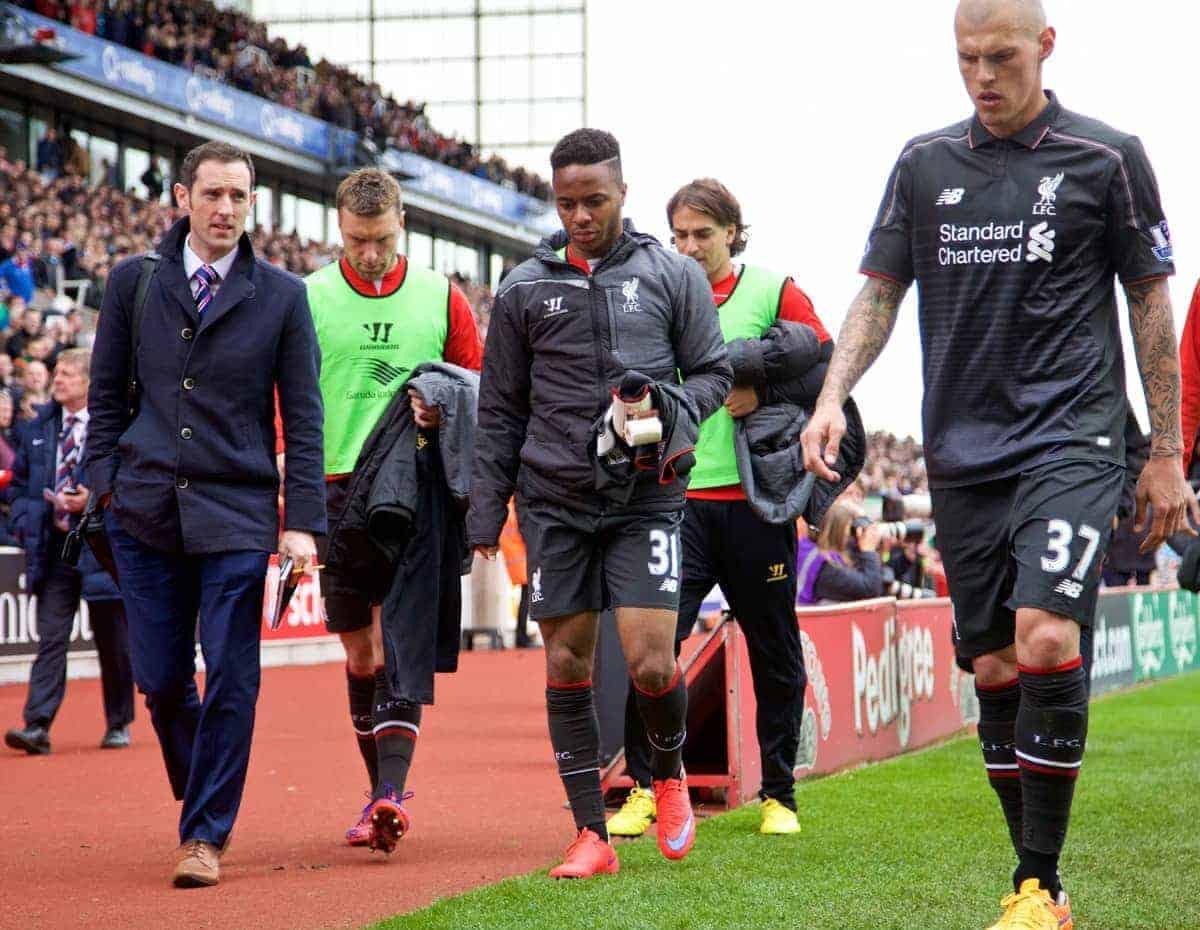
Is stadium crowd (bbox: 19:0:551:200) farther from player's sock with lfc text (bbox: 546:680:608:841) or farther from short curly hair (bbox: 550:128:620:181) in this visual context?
player's sock with lfc text (bbox: 546:680:608:841)

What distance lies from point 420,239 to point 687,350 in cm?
4976

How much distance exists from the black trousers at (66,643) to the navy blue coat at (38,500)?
0.06 metres

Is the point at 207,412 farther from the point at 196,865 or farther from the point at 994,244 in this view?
the point at 994,244

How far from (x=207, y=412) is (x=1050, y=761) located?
9.19 ft

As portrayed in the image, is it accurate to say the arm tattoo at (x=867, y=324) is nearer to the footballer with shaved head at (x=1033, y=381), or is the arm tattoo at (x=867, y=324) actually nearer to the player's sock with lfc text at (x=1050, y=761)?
the footballer with shaved head at (x=1033, y=381)

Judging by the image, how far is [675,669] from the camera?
19.5 feet

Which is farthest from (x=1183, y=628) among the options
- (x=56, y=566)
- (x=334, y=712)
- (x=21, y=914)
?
(x=21, y=914)

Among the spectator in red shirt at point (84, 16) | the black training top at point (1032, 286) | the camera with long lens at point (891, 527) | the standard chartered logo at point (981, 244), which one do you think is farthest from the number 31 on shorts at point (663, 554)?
the spectator in red shirt at point (84, 16)

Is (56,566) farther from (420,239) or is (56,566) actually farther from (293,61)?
(420,239)

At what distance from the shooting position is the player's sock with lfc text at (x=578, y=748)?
19.2ft

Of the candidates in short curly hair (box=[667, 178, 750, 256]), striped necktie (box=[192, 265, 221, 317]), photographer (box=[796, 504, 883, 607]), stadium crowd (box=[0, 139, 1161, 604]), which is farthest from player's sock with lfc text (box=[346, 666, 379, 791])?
photographer (box=[796, 504, 883, 607])

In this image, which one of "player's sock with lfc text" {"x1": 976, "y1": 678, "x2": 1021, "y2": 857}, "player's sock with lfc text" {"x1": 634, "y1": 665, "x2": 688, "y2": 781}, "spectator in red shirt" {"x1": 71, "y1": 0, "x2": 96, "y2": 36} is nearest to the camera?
"player's sock with lfc text" {"x1": 976, "y1": 678, "x2": 1021, "y2": 857}

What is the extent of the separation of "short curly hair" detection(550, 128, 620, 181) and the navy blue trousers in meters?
1.54

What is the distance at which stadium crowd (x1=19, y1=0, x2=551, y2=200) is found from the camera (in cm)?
3562
